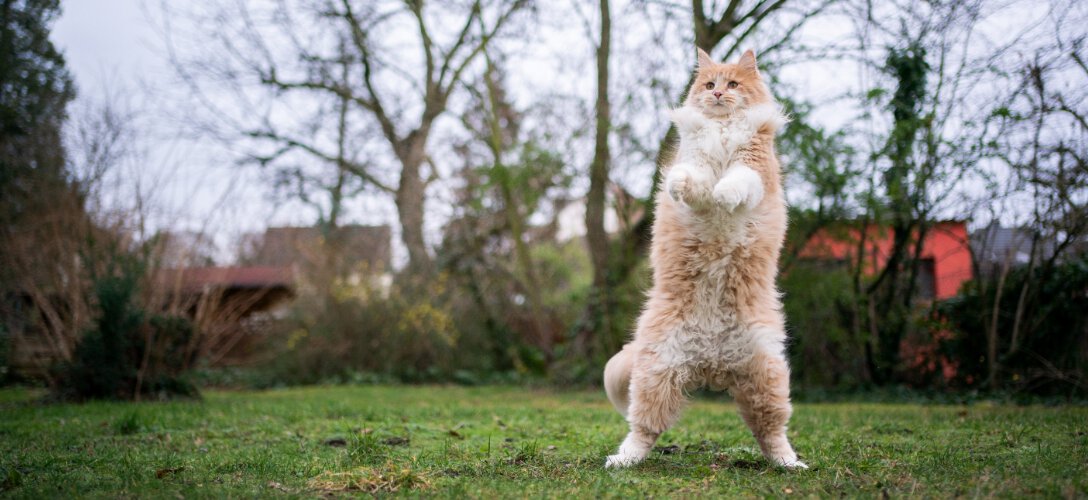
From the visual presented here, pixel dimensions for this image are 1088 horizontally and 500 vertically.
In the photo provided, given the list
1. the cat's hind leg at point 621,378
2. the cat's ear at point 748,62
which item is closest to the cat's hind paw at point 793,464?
the cat's hind leg at point 621,378

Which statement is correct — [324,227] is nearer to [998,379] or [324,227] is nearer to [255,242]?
[255,242]

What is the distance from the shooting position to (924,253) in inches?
372

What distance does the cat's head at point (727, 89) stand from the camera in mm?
3902

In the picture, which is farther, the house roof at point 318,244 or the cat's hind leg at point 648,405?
the house roof at point 318,244

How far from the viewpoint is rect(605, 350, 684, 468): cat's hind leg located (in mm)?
3707

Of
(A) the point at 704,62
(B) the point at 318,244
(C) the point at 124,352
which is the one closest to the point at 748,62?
(A) the point at 704,62

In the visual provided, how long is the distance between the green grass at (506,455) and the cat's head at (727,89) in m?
1.83

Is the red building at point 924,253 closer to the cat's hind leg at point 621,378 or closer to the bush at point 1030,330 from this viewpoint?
the bush at point 1030,330

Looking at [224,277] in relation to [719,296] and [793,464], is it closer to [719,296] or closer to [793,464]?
[719,296]

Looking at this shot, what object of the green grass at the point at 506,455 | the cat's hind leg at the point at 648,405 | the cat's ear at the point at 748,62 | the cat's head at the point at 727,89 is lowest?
the green grass at the point at 506,455

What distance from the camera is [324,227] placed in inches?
631

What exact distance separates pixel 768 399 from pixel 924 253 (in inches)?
270

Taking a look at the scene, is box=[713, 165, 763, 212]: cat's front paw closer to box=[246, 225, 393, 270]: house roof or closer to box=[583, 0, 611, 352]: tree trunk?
box=[583, 0, 611, 352]: tree trunk

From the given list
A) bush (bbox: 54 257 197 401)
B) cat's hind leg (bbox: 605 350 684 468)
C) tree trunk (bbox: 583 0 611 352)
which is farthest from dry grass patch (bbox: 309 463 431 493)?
tree trunk (bbox: 583 0 611 352)
